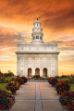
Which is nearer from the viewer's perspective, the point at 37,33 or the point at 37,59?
the point at 37,59

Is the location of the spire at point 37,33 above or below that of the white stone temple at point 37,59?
above

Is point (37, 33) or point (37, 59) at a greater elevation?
point (37, 33)

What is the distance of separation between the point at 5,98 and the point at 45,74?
84103 mm

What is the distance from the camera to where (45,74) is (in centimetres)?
10731

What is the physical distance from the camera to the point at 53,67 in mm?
106250

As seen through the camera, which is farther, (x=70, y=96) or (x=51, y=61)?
(x=51, y=61)

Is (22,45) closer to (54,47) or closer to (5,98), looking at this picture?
(54,47)

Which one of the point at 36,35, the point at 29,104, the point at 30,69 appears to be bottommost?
the point at 29,104

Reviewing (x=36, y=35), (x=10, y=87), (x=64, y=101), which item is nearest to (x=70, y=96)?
(x=64, y=101)

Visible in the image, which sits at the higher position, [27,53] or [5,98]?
[27,53]

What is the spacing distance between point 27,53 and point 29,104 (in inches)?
3155

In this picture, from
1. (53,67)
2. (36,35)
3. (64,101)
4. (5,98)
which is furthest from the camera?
(36,35)

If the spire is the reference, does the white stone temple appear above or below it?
below

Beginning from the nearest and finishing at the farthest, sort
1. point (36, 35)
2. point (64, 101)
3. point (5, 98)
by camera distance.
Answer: point (5, 98) < point (64, 101) < point (36, 35)
